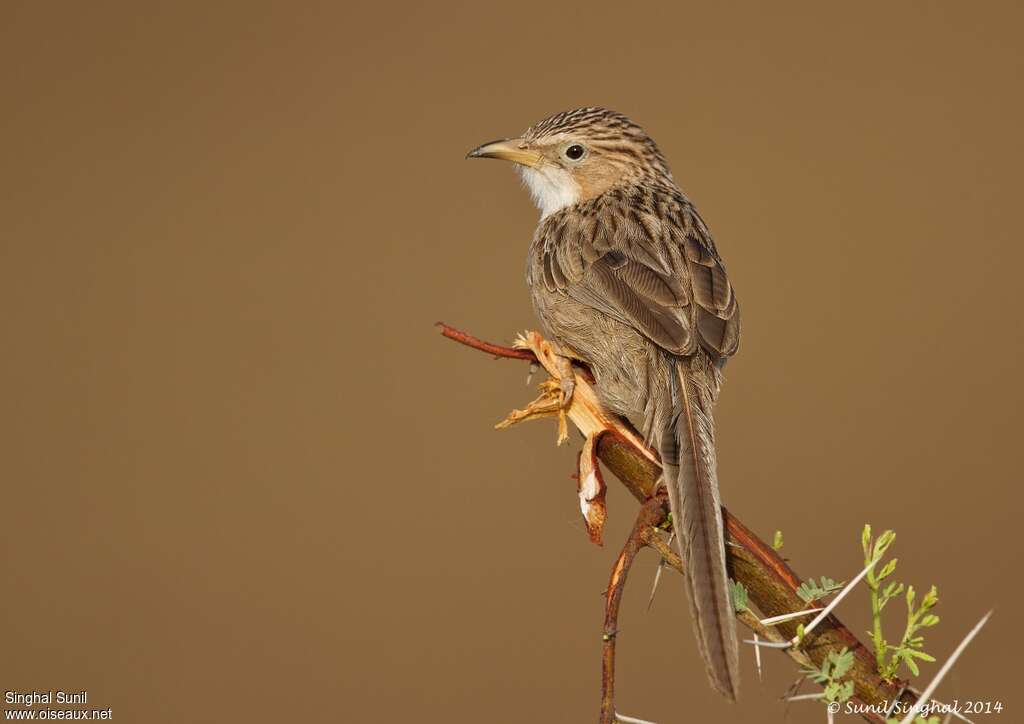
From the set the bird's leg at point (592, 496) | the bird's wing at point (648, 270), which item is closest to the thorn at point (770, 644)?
the bird's leg at point (592, 496)

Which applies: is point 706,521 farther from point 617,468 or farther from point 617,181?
point 617,181

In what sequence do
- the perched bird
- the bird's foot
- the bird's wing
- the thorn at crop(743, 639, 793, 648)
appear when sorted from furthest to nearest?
the bird's wing < the bird's foot < the perched bird < the thorn at crop(743, 639, 793, 648)

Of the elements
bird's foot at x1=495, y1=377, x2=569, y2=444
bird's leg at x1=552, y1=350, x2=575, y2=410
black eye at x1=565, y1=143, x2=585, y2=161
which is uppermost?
black eye at x1=565, y1=143, x2=585, y2=161

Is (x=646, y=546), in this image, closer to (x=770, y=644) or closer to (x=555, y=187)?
(x=770, y=644)

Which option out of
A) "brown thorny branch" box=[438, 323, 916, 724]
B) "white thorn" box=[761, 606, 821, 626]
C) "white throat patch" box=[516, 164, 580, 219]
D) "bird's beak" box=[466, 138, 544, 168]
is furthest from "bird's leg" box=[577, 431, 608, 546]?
"bird's beak" box=[466, 138, 544, 168]

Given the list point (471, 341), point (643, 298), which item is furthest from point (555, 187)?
point (471, 341)

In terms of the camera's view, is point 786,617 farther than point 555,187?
No

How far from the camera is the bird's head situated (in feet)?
15.4

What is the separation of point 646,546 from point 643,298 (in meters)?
1.53

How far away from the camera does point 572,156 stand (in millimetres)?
4730

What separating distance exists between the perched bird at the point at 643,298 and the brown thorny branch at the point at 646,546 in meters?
0.07

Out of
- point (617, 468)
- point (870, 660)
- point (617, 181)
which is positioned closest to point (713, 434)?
point (617, 468)

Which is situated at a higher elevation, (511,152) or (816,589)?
(511,152)

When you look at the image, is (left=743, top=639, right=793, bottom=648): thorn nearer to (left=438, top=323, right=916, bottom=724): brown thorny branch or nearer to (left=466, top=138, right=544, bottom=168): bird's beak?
(left=438, top=323, right=916, bottom=724): brown thorny branch
